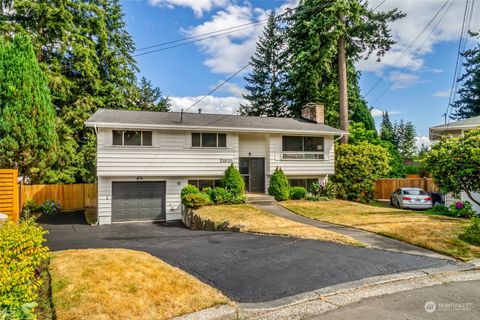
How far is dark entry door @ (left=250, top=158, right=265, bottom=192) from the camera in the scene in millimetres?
18711

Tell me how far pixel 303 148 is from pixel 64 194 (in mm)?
16529

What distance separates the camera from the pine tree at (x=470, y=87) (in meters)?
35.2

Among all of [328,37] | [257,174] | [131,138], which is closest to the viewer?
[131,138]

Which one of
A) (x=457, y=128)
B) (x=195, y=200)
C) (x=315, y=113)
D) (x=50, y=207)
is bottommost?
(x=50, y=207)

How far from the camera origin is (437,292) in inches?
209

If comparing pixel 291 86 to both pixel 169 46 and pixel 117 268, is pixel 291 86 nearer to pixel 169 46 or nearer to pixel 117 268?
pixel 169 46

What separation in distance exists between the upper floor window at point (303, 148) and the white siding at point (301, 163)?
27 cm

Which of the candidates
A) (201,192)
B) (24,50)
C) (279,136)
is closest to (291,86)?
(279,136)

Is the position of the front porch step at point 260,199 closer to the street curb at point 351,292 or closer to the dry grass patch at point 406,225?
the dry grass patch at point 406,225

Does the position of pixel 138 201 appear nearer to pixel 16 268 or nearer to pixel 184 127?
pixel 184 127

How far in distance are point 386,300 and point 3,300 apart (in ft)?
18.5

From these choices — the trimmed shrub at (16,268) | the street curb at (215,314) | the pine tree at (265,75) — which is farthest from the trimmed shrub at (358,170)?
the trimmed shrub at (16,268)

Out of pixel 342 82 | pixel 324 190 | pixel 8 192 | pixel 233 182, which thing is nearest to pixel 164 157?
pixel 233 182

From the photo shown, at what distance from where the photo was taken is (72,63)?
24375 mm
